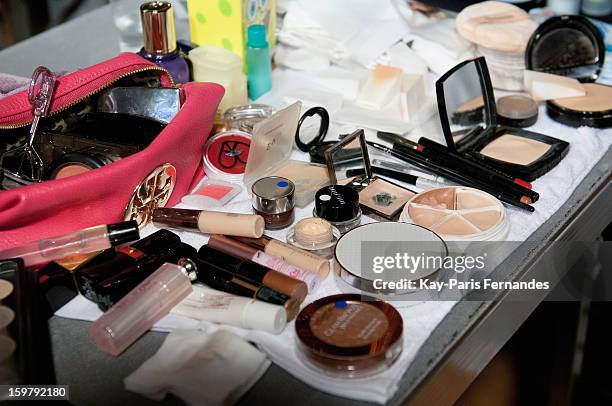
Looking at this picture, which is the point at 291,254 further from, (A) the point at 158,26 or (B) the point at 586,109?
(B) the point at 586,109

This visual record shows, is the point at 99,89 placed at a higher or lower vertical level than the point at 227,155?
higher

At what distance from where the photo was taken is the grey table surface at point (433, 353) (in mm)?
655

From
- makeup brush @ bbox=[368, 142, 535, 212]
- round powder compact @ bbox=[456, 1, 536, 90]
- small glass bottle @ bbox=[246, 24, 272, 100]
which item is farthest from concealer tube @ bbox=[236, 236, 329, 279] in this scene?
round powder compact @ bbox=[456, 1, 536, 90]

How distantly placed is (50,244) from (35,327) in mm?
114

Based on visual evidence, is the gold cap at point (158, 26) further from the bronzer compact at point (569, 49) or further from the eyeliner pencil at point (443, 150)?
the bronzer compact at point (569, 49)

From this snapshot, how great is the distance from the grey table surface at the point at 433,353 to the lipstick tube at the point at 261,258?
109mm

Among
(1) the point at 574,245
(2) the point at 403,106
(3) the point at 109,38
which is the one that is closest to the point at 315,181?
(2) the point at 403,106

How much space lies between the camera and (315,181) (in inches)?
36.4

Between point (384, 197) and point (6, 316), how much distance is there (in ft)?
1.42

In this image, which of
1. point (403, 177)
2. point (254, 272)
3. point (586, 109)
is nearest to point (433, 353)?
point (254, 272)

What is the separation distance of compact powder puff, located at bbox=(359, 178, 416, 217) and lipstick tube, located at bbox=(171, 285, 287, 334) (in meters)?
0.22

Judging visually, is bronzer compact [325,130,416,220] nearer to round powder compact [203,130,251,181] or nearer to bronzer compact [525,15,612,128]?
round powder compact [203,130,251,181]

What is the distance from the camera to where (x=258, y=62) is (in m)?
1.12

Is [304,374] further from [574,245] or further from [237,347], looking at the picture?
[574,245]
